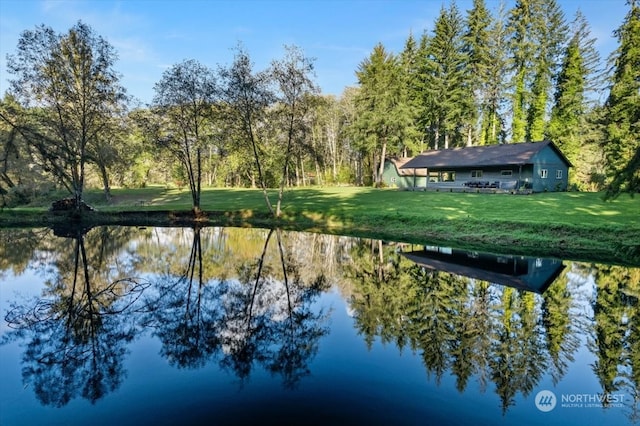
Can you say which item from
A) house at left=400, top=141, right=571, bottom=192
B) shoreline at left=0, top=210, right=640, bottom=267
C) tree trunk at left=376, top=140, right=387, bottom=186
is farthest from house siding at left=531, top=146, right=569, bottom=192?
tree trunk at left=376, top=140, right=387, bottom=186

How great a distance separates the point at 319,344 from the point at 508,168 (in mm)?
34612

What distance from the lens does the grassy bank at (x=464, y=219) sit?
17.4 meters

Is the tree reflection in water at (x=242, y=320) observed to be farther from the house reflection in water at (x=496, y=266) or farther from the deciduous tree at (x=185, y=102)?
the deciduous tree at (x=185, y=102)

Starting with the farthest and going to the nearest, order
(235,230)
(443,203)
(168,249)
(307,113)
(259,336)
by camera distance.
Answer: (443,203) → (307,113) → (235,230) → (168,249) → (259,336)

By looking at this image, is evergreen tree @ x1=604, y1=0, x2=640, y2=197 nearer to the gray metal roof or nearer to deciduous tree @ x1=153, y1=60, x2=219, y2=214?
the gray metal roof

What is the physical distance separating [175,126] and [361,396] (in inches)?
1059

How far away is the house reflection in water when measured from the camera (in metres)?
12.1

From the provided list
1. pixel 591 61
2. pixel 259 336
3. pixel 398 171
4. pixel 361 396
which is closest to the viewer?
pixel 361 396

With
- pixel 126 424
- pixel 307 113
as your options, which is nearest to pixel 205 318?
pixel 126 424

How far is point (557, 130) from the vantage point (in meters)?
44.0

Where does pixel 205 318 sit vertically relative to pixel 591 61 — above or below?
below

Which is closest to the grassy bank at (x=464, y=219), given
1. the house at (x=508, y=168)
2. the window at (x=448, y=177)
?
the house at (x=508, y=168)

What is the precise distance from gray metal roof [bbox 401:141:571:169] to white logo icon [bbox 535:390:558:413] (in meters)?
31.8

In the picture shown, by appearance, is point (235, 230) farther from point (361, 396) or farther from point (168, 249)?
point (361, 396)
